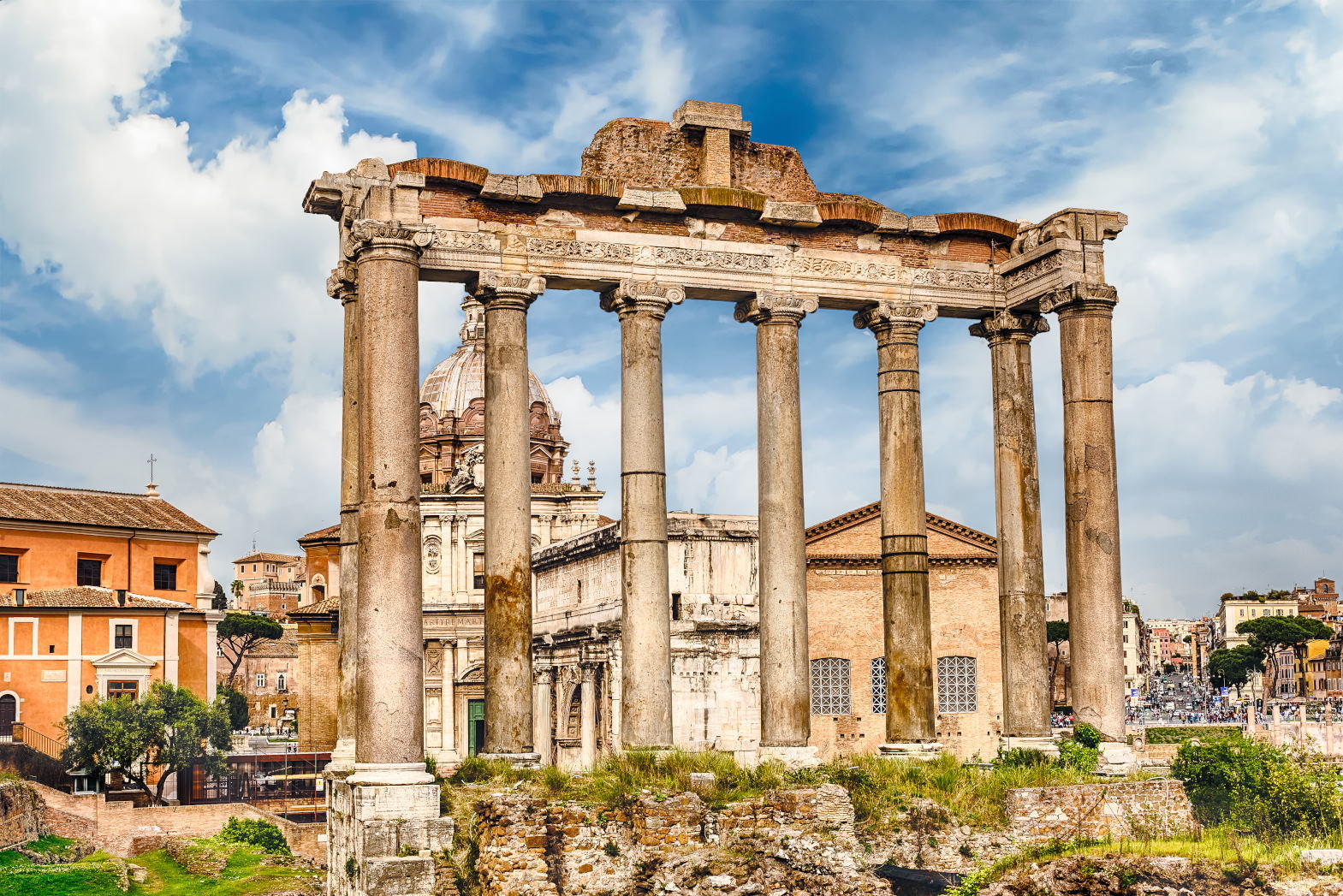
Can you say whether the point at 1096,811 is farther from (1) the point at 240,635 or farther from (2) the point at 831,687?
(1) the point at 240,635

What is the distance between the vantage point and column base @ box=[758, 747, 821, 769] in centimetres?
2056

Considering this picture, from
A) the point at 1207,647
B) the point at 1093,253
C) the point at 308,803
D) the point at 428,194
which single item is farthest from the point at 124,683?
the point at 1207,647

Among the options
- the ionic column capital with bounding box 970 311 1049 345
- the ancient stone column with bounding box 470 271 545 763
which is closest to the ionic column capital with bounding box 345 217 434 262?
the ancient stone column with bounding box 470 271 545 763

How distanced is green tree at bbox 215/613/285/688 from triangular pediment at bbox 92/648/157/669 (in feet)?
172

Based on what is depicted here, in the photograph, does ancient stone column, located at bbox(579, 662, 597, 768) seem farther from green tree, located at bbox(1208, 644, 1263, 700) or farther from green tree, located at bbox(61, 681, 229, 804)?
green tree, located at bbox(1208, 644, 1263, 700)

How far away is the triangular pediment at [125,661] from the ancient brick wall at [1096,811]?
38168 millimetres

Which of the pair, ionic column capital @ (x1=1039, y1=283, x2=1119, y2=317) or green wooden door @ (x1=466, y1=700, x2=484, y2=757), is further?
green wooden door @ (x1=466, y1=700, x2=484, y2=757)

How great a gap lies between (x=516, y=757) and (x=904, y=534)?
6.92 meters

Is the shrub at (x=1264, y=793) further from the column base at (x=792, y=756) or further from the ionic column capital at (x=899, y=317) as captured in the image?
the ionic column capital at (x=899, y=317)

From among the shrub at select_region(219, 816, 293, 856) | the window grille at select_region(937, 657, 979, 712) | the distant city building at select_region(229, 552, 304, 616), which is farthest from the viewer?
the distant city building at select_region(229, 552, 304, 616)

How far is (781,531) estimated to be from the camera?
21500 mm

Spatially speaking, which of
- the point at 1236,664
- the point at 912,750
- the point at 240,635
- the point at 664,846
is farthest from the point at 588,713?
the point at 1236,664

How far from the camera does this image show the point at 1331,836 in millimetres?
18203

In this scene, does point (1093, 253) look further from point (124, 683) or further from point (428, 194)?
point (124, 683)
